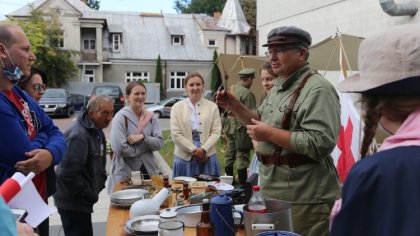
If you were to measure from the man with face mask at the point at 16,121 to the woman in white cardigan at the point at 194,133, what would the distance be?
79.2 inches

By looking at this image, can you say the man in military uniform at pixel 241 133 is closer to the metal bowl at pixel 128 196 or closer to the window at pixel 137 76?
the metal bowl at pixel 128 196

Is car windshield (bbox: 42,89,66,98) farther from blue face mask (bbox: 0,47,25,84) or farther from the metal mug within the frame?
the metal mug

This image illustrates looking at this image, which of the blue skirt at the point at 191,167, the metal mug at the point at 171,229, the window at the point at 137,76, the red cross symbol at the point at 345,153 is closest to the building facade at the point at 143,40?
the window at the point at 137,76

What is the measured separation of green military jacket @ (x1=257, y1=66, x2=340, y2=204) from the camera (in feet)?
7.99

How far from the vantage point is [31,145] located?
2.50 meters

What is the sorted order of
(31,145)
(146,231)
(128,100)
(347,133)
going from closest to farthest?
(146,231), (31,145), (128,100), (347,133)

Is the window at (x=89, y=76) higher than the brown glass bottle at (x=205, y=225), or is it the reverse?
the window at (x=89, y=76)

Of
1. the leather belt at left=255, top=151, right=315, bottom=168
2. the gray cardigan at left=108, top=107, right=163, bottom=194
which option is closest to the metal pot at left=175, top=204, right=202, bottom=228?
the leather belt at left=255, top=151, right=315, bottom=168

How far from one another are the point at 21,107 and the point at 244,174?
450 cm

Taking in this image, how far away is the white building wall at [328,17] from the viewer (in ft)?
29.7

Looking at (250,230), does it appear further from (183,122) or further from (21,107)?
(183,122)

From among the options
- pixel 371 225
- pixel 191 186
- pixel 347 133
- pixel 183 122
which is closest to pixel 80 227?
pixel 191 186

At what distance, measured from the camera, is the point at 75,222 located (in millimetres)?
3430

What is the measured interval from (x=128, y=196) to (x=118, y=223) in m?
0.46
